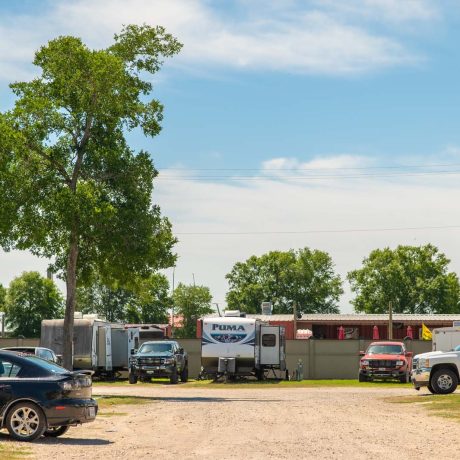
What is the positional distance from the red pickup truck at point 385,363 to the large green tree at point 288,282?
78.5 meters

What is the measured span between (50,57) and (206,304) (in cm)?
9701

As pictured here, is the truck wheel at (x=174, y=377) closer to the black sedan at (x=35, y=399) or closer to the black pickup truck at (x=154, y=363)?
the black pickup truck at (x=154, y=363)

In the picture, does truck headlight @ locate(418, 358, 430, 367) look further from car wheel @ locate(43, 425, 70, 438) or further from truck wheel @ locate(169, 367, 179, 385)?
car wheel @ locate(43, 425, 70, 438)

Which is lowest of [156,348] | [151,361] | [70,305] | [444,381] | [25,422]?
[25,422]

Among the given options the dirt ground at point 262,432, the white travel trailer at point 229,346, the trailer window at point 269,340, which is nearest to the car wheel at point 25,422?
the dirt ground at point 262,432

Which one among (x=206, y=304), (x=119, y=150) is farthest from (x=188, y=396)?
(x=206, y=304)

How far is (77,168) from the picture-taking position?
37.4m

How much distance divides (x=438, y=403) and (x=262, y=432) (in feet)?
32.1

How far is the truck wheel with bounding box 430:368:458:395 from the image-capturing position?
32969 millimetres

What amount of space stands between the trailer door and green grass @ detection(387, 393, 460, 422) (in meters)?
15.9

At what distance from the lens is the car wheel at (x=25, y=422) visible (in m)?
18.1

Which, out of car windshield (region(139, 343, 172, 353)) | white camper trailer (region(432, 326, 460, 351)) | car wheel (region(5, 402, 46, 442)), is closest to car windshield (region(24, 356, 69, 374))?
car wheel (region(5, 402, 46, 442))

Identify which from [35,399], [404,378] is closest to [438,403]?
[35,399]

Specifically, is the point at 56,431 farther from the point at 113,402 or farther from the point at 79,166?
the point at 79,166
